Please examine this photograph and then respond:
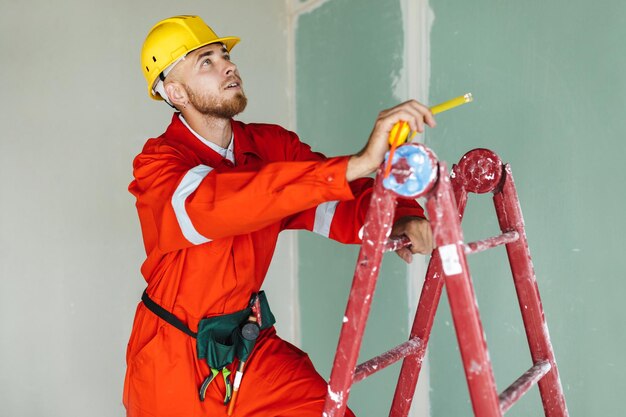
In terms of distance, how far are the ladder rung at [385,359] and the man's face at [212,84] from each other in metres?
0.89

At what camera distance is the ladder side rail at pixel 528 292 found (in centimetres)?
154

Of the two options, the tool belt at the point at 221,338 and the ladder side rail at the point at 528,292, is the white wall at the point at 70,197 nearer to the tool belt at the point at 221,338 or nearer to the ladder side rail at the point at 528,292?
the tool belt at the point at 221,338

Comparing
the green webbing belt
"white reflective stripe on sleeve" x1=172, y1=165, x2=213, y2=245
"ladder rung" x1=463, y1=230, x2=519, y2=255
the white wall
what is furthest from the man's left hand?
the white wall

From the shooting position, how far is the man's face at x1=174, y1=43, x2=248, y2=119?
201cm

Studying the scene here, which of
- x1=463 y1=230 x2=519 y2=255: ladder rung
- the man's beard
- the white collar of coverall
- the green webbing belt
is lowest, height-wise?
the green webbing belt

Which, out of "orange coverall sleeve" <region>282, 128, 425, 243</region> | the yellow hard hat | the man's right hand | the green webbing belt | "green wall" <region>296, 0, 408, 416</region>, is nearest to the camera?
the man's right hand

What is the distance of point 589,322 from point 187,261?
1.14 metres

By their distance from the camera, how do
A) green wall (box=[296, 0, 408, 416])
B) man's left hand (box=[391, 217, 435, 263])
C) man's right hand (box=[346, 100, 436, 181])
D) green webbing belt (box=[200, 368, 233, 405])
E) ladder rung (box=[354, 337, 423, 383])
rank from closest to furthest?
1. man's right hand (box=[346, 100, 436, 181])
2. ladder rung (box=[354, 337, 423, 383])
3. man's left hand (box=[391, 217, 435, 263])
4. green webbing belt (box=[200, 368, 233, 405])
5. green wall (box=[296, 0, 408, 416])

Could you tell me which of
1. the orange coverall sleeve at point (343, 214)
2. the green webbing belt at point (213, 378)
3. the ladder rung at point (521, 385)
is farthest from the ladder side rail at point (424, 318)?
the green webbing belt at point (213, 378)

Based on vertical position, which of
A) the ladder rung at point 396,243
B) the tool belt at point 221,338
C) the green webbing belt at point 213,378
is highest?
the ladder rung at point 396,243

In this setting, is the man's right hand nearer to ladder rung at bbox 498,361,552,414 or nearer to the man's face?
ladder rung at bbox 498,361,552,414

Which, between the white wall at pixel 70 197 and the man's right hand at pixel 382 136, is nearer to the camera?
the man's right hand at pixel 382 136

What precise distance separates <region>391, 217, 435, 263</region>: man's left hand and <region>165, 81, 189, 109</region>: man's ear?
85cm

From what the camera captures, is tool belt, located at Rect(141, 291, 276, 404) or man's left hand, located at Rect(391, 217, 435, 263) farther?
tool belt, located at Rect(141, 291, 276, 404)
